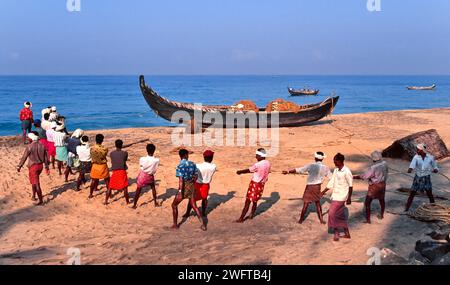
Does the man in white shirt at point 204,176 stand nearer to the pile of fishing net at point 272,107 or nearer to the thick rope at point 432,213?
the thick rope at point 432,213

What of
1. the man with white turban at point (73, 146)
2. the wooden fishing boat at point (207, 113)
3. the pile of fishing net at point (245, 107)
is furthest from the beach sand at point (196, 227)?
the pile of fishing net at point (245, 107)

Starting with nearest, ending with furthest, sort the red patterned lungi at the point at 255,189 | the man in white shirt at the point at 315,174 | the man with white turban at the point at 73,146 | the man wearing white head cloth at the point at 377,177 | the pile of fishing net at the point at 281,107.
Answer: the man in white shirt at the point at 315,174
the man wearing white head cloth at the point at 377,177
the red patterned lungi at the point at 255,189
the man with white turban at the point at 73,146
the pile of fishing net at the point at 281,107

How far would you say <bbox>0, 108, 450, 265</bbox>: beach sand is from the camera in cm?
640

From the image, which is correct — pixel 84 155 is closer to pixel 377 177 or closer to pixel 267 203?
pixel 267 203

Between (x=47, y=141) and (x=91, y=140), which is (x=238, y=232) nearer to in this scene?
(x=47, y=141)

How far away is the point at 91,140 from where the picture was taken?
60.3 ft

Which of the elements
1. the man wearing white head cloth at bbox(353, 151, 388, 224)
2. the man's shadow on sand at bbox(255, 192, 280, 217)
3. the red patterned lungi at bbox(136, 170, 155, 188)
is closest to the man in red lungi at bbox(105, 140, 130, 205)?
the red patterned lungi at bbox(136, 170, 155, 188)

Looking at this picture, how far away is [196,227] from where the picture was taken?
26.5 feet

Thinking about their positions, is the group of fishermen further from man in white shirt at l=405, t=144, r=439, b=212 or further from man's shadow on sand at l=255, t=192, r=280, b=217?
man's shadow on sand at l=255, t=192, r=280, b=217

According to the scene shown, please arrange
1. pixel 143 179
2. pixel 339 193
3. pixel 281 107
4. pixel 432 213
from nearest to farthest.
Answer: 1. pixel 339 193
2. pixel 432 213
3. pixel 143 179
4. pixel 281 107

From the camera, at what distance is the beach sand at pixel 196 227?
6.40 meters

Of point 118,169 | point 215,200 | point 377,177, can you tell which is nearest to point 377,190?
point 377,177
